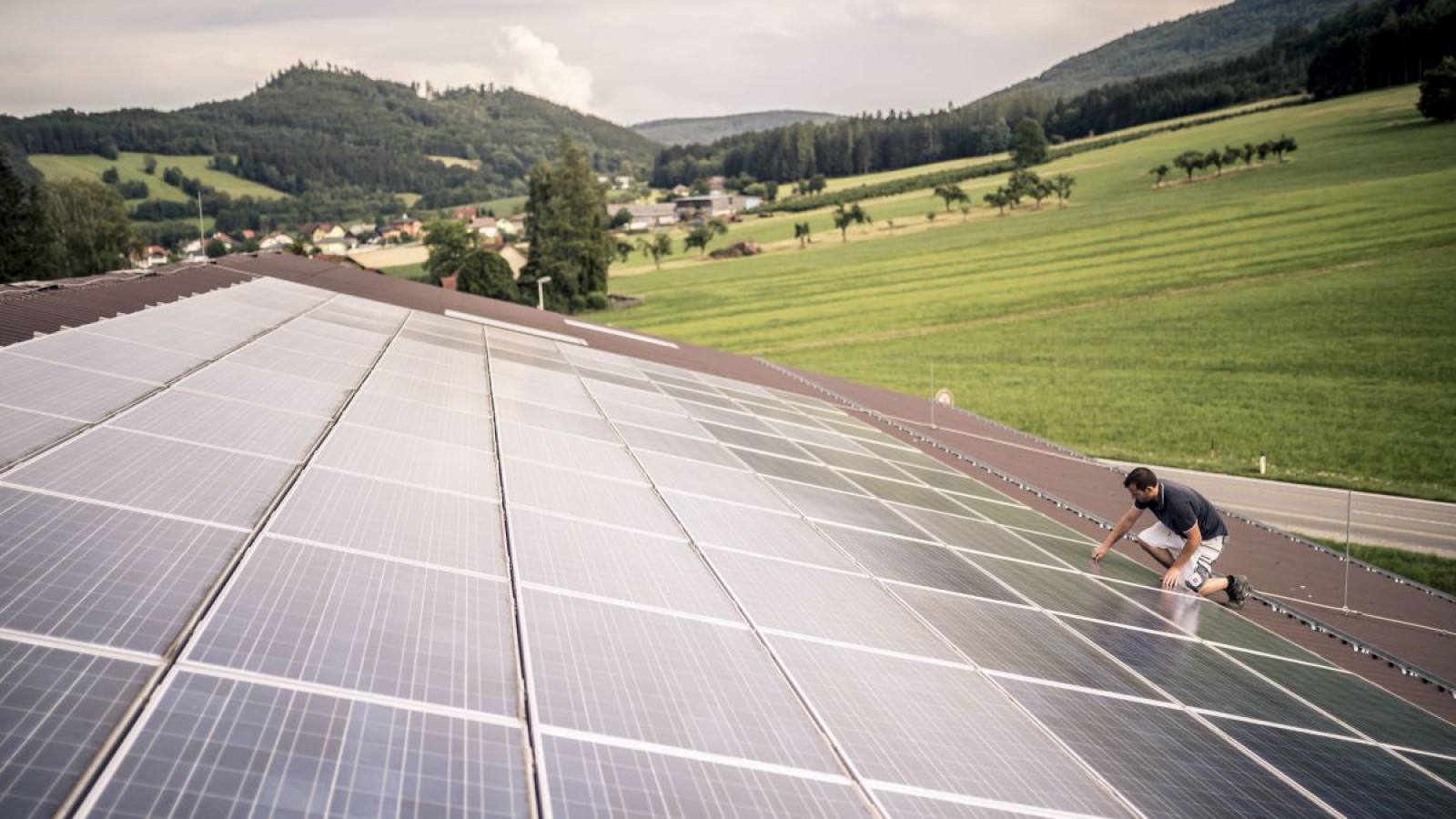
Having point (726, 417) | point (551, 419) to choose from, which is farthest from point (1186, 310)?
point (551, 419)

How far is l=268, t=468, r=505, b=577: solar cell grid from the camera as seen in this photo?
696cm

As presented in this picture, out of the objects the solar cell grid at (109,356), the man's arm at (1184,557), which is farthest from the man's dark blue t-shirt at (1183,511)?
the solar cell grid at (109,356)

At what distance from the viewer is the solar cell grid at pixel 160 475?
21.8 ft

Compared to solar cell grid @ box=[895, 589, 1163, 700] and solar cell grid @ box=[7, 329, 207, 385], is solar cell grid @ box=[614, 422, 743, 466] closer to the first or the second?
solar cell grid @ box=[895, 589, 1163, 700]

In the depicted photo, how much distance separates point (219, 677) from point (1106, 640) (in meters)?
8.15

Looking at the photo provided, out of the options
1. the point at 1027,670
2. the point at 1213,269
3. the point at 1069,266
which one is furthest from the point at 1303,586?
the point at 1069,266

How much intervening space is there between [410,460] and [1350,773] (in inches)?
361

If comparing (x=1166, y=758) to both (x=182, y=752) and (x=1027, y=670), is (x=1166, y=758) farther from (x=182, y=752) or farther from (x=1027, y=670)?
(x=182, y=752)

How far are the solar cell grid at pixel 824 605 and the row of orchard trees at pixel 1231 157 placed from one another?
128002 mm

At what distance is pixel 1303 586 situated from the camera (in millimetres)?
15672

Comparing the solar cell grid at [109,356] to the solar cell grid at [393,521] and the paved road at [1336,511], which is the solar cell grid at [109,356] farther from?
the paved road at [1336,511]

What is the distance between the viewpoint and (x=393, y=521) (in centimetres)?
754

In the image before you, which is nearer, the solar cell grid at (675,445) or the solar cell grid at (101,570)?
the solar cell grid at (101,570)

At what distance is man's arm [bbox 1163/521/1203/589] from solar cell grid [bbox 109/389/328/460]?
10.9 m
